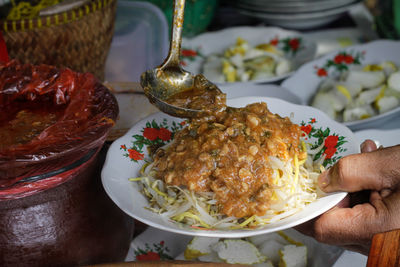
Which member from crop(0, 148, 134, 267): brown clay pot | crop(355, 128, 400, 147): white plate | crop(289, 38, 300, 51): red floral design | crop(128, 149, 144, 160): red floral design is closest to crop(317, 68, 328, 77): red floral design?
crop(289, 38, 300, 51): red floral design

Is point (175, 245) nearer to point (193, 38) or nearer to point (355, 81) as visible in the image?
point (355, 81)

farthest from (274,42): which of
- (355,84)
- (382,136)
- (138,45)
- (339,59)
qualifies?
(382,136)

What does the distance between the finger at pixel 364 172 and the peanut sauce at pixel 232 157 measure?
0.18 m

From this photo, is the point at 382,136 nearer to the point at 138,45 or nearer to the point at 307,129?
the point at 307,129

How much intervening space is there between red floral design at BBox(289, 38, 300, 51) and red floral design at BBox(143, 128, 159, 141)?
1.98m

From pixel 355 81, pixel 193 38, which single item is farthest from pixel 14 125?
pixel 193 38

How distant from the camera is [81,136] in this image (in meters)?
1.30

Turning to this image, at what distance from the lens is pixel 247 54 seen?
3309 mm

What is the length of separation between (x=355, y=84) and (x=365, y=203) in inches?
55.7

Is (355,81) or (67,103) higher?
(67,103)

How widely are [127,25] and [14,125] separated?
7.03 ft

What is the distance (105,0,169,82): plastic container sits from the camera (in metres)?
3.18

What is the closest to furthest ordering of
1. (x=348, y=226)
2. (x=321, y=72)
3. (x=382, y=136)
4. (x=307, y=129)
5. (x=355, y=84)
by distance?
(x=348, y=226), (x=307, y=129), (x=382, y=136), (x=355, y=84), (x=321, y=72)

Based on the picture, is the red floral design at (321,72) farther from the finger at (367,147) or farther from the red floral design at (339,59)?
the finger at (367,147)
